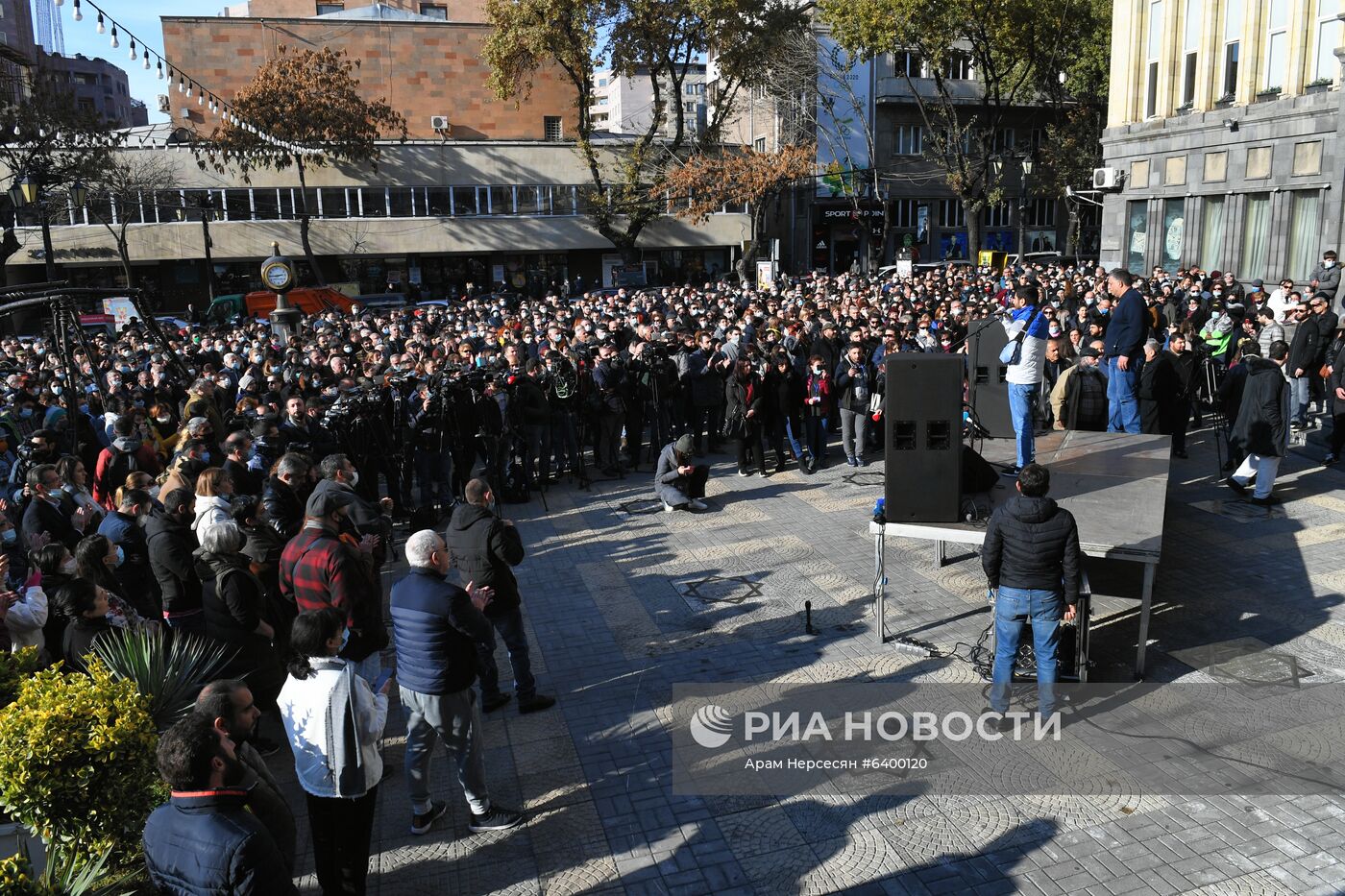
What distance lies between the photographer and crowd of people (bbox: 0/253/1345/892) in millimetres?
4820

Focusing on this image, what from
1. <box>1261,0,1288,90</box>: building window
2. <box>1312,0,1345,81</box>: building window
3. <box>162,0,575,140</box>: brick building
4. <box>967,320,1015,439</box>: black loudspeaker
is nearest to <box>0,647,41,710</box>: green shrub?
<box>967,320,1015,439</box>: black loudspeaker

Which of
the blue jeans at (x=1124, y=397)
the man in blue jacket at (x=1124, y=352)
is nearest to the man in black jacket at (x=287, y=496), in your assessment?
the man in blue jacket at (x=1124, y=352)

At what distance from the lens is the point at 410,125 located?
172 ft

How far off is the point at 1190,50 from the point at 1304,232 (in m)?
6.40

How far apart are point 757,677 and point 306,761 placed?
3680 millimetres

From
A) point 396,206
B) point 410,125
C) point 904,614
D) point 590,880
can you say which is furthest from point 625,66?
point 590,880

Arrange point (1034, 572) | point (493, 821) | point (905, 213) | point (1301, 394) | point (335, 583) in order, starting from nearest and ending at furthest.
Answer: point (493, 821)
point (335, 583)
point (1034, 572)
point (1301, 394)
point (905, 213)

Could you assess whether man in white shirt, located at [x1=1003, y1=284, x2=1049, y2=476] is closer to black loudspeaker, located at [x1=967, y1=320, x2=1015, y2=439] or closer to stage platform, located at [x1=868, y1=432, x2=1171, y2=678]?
stage platform, located at [x1=868, y1=432, x2=1171, y2=678]

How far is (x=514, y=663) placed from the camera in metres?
7.02

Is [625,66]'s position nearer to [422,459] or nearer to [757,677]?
[422,459]

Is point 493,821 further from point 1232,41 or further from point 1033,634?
Result: point 1232,41

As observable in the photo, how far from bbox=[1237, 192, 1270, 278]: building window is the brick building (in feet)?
117

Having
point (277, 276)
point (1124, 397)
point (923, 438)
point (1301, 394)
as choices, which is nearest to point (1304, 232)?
point (1301, 394)

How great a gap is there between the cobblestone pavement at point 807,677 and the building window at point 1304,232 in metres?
12.2
